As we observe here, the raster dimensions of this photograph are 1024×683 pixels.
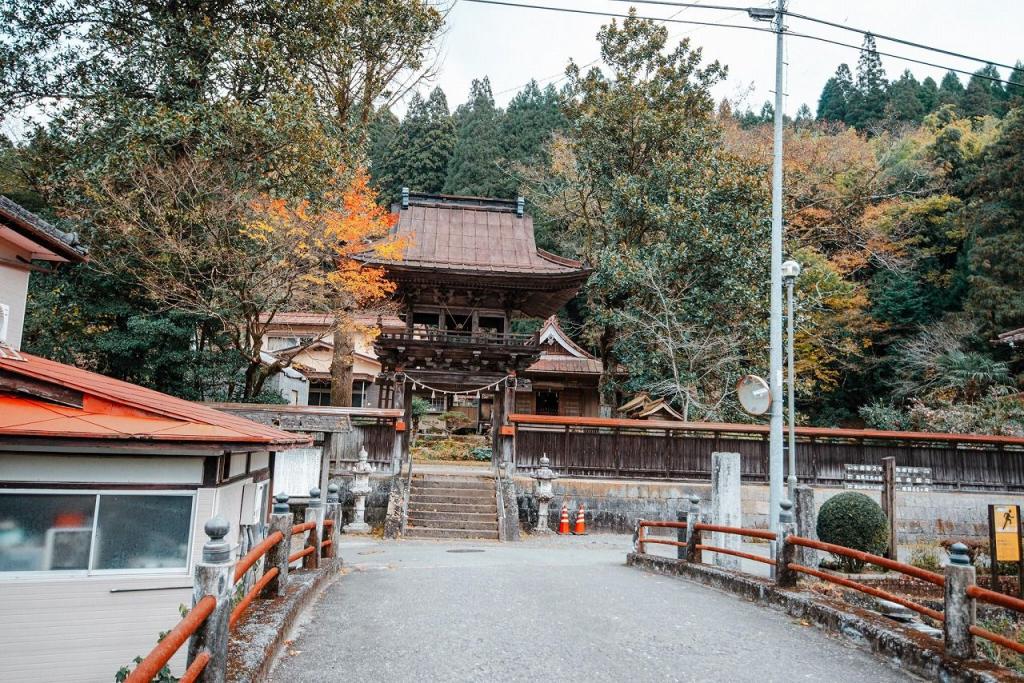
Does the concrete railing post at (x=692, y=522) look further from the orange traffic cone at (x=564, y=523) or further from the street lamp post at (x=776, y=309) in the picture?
the orange traffic cone at (x=564, y=523)

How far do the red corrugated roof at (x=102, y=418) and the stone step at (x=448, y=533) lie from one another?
8040 millimetres

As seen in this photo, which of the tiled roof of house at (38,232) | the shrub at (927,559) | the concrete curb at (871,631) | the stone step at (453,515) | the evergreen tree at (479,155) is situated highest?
the evergreen tree at (479,155)

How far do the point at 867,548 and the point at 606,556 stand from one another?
4.81 m

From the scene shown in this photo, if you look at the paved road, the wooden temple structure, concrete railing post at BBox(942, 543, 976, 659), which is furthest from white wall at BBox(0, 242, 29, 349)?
concrete railing post at BBox(942, 543, 976, 659)

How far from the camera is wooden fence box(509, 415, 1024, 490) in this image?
17875mm

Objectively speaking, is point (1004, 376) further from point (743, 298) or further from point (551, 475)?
point (551, 475)

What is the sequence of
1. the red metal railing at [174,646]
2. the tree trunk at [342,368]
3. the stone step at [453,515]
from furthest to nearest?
the tree trunk at [342,368] → the stone step at [453,515] → the red metal railing at [174,646]

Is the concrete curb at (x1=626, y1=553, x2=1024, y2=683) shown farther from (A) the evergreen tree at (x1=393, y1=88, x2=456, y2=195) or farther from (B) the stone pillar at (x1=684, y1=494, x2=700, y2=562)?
(A) the evergreen tree at (x1=393, y1=88, x2=456, y2=195)

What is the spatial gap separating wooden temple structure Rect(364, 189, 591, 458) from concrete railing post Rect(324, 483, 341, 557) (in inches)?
369

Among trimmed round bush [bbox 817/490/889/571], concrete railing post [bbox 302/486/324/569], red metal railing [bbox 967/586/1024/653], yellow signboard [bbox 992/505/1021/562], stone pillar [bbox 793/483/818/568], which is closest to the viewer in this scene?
red metal railing [bbox 967/586/1024/653]

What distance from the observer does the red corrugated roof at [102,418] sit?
23.0 ft

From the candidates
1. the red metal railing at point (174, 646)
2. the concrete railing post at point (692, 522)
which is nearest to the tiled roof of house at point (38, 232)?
the red metal railing at point (174, 646)

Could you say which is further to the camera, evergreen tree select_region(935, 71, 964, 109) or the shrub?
evergreen tree select_region(935, 71, 964, 109)

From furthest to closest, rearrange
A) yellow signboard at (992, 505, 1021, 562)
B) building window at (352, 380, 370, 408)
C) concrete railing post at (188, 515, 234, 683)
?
building window at (352, 380, 370, 408), yellow signboard at (992, 505, 1021, 562), concrete railing post at (188, 515, 234, 683)
